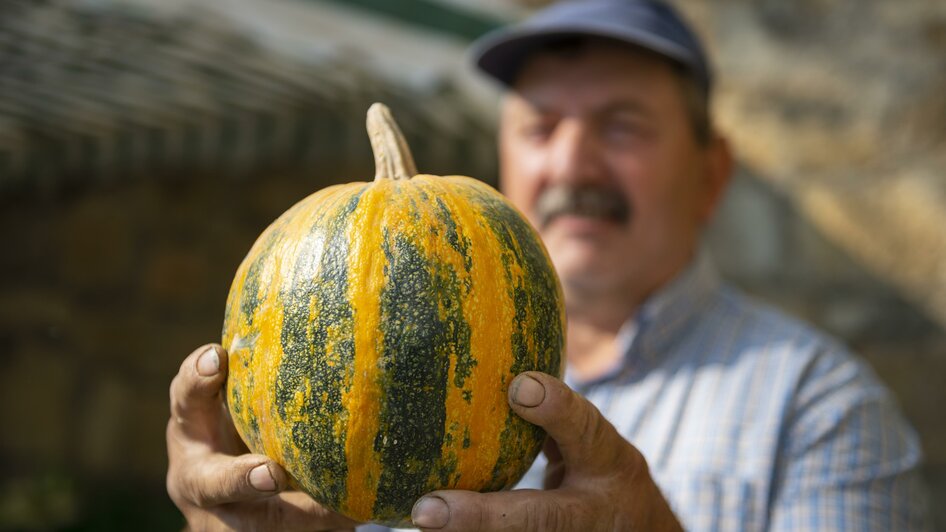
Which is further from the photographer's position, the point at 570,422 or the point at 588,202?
the point at 588,202

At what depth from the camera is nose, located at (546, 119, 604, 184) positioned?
2832 millimetres

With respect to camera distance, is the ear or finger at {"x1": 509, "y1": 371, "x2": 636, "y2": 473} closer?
finger at {"x1": 509, "y1": 371, "x2": 636, "y2": 473}

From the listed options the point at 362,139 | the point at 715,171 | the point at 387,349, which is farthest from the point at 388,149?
the point at 362,139

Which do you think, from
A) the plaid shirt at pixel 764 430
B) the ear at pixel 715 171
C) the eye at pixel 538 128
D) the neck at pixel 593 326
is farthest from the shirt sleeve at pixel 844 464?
Result: the eye at pixel 538 128

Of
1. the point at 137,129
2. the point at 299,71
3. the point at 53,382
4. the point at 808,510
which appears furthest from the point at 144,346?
the point at 808,510

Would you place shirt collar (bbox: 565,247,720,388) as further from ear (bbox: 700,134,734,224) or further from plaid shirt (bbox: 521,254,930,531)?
ear (bbox: 700,134,734,224)

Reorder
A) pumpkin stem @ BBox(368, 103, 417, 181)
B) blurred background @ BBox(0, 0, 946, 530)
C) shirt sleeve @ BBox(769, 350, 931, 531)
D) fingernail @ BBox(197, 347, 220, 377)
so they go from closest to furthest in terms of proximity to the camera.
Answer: fingernail @ BBox(197, 347, 220, 377) → pumpkin stem @ BBox(368, 103, 417, 181) → shirt sleeve @ BBox(769, 350, 931, 531) → blurred background @ BBox(0, 0, 946, 530)

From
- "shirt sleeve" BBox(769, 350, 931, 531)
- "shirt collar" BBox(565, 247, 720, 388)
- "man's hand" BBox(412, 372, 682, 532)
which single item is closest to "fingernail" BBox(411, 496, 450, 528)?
"man's hand" BBox(412, 372, 682, 532)

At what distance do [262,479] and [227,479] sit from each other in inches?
3.5

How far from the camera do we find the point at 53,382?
5254 mm

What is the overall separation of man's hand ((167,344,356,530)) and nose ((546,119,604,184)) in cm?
144

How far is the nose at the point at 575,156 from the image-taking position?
2832mm

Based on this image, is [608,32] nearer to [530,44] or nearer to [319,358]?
[530,44]

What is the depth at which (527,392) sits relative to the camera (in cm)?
141
